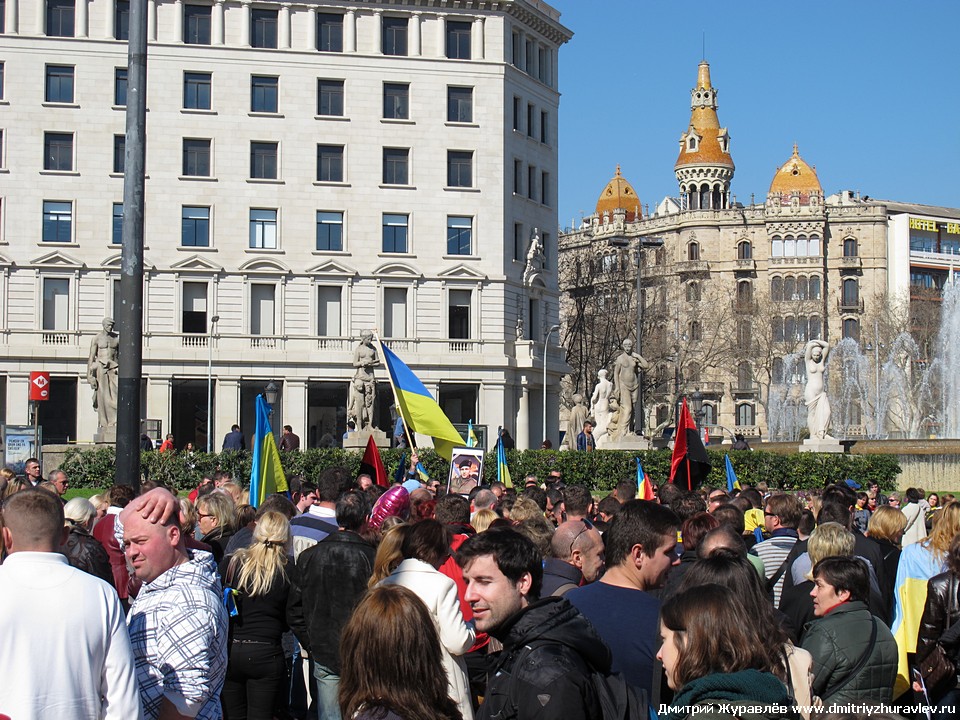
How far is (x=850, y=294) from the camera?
113 metres

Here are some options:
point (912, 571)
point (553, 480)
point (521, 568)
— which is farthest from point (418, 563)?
point (553, 480)

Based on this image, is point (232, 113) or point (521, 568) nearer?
point (521, 568)

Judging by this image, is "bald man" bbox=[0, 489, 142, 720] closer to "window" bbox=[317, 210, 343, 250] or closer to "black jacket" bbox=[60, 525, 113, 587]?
"black jacket" bbox=[60, 525, 113, 587]

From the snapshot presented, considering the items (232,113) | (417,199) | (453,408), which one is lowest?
(453,408)

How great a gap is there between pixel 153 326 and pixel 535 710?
5420 centimetres

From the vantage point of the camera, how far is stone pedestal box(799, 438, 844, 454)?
1217 inches

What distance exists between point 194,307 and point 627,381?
30112 mm

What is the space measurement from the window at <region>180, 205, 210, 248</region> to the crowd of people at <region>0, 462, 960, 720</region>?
161 feet

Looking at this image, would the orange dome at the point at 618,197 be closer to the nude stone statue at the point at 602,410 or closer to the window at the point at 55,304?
the window at the point at 55,304

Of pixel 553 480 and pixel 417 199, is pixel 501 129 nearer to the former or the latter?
pixel 417 199

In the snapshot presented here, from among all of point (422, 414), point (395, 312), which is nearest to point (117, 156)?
point (395, 312)

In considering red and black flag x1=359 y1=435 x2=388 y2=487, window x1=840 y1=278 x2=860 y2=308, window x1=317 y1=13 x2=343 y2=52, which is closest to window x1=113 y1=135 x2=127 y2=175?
window x1=317 y1=13 x2=343 y2=52

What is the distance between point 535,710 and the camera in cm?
441

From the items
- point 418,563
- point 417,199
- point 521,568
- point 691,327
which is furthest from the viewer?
point 691,327
